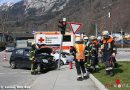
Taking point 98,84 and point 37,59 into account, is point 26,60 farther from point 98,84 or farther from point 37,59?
point 98,84

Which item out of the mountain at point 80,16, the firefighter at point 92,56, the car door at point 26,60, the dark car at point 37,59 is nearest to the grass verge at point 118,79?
the firefighter at point 92,56

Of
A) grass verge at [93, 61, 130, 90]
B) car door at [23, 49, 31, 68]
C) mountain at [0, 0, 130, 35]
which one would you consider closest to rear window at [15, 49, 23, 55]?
car door at [23, 49, 31, 68]

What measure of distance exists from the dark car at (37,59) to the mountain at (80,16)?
59.8 meters

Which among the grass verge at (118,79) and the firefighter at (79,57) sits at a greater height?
the firefighter at (79,57)

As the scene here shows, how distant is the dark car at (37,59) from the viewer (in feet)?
80.3

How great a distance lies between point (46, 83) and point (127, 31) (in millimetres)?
110757

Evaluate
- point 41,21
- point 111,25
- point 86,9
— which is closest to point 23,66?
point 111,25

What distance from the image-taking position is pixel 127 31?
126 m

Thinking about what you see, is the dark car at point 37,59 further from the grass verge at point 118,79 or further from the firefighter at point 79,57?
the firefighter at point 79,57

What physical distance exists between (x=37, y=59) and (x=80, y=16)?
97.0 m

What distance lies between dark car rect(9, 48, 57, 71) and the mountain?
59792 millimetres

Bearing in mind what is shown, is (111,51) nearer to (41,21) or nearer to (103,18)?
(103,18)

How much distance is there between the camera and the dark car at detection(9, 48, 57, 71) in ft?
80.3

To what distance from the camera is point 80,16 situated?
4744 inches
